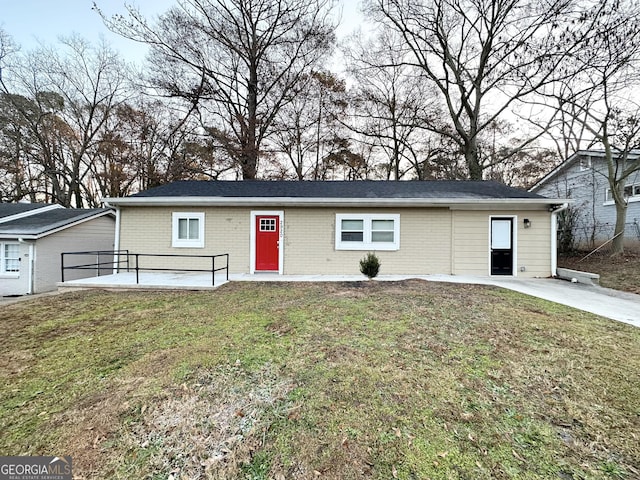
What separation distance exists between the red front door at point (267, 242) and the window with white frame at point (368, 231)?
1960 mm

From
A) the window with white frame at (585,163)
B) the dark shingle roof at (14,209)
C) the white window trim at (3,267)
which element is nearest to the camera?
the white window trim at (3,267)

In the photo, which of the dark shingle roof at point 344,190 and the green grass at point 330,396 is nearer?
the green grass at point 330,396

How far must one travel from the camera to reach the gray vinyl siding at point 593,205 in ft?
38.4

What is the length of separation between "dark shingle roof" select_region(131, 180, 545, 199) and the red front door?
0.79 m

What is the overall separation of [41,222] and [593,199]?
23.9m

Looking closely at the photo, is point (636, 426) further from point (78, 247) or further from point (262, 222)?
point (78, 247)

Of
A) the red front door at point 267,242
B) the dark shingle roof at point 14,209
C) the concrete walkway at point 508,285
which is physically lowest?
the concrete walkway at point 508,285

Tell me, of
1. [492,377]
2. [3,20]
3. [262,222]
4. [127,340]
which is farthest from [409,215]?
[3,20]

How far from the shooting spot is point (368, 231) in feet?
28.7

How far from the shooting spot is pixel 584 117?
11.8 meters

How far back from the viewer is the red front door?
8859mm

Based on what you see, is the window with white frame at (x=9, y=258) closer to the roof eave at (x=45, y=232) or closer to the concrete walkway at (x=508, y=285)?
the roof eave at (x=45, y=232)

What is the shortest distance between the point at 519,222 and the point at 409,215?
10.8 ft

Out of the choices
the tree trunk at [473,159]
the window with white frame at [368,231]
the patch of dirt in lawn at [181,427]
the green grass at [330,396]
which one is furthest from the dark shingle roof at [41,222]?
the tree trunk at [473,159]
